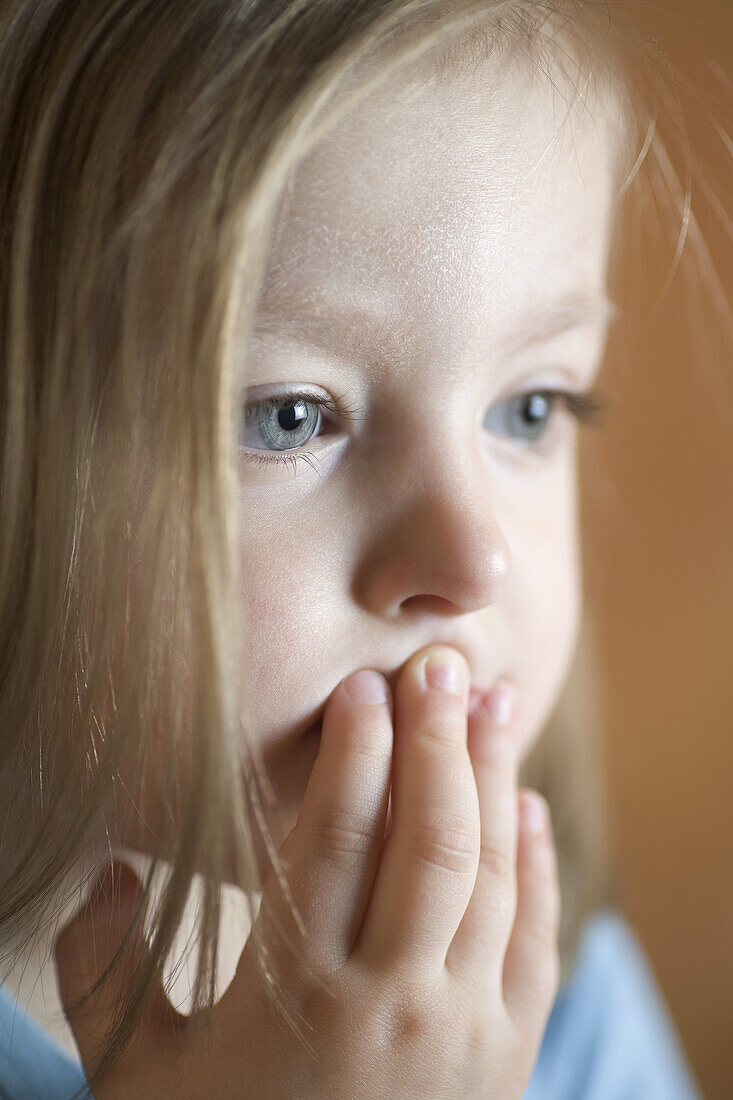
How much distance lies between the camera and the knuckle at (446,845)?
423 millimetres

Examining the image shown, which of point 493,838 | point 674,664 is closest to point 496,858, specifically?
point 493,838

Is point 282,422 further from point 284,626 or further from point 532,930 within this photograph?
point 532,930

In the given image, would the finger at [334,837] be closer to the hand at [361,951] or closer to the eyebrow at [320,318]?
the hand at [361,951]

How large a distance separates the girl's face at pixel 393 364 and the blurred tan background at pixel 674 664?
1.92 ft

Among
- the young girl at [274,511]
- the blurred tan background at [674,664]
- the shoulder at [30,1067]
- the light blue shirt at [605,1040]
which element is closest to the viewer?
the young girl at [274,511]

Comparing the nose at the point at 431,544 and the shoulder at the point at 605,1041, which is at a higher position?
the nose at the point at 431,544

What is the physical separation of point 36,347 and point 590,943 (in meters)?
0.64

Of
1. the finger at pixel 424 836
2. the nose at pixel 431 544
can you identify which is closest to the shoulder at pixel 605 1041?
the finger at pixel 424 836

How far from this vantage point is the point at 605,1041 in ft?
2.25

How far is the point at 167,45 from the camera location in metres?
0.38

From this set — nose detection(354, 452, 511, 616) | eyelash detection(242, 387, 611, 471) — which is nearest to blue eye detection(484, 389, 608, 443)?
eyelash detection(242, 387, 611, 471)

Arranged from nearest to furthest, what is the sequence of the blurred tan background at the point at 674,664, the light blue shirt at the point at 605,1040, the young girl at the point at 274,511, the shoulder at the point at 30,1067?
the young girl at the point at 274,511, the shoulder at the point at 30,1067, the light blue shirt at the point at 605,1040, the blurred tan background at the point at 674,664

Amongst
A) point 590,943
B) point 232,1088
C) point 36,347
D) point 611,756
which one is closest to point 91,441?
point 36,347

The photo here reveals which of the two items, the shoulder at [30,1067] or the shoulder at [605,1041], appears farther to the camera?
the shoulder at [605,1041]
